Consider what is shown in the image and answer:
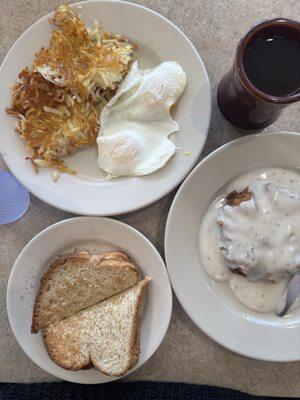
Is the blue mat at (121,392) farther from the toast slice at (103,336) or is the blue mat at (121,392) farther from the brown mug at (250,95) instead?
the brown mug at (250,95)

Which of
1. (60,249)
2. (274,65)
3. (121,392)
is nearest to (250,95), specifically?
(274,65)

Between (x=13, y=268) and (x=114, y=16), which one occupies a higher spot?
(x=114, y=16)

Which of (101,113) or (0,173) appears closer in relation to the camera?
(101,113)

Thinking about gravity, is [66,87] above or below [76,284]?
above

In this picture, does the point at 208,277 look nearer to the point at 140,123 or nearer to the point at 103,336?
the point at 103,336

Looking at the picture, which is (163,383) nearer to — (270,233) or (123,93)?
(270,233)

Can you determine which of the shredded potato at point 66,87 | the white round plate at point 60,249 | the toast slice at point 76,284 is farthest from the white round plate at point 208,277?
the shredded potato at point 66,87

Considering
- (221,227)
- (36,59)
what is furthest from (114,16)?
(221,227)
